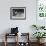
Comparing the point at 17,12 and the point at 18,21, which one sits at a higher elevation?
the point at 17,12

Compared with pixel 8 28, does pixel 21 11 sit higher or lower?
higher

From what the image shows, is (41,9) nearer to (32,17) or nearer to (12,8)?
(32,17)

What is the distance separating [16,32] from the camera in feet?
22.0

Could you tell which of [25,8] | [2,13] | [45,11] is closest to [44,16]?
[45,11]

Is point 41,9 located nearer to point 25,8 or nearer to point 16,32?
point 25,8

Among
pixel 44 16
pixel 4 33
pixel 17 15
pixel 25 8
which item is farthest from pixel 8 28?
pixel 44 16

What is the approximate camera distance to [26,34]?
688 cm

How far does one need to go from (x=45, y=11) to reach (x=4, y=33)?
2.12 metres

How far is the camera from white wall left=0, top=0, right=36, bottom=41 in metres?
6.93

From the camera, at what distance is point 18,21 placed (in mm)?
7000

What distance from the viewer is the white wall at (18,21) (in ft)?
22.7

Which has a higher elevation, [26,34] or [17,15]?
[17,15]

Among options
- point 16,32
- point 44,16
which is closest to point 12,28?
point 16,32

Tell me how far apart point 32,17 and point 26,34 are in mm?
820
